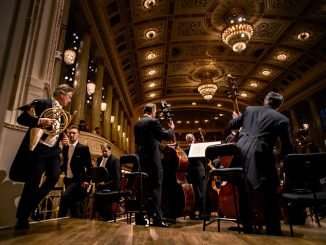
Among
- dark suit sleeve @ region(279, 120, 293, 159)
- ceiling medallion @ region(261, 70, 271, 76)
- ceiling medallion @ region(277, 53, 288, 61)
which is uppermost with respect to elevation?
ceiling medallion @ region(277, 53, 288, 61)

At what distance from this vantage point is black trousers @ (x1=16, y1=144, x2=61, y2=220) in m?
2.08

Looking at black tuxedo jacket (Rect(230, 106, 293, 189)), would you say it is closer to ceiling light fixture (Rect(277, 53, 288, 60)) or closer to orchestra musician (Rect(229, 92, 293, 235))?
orchestra musician (Rect(229, 92, 293, 235))

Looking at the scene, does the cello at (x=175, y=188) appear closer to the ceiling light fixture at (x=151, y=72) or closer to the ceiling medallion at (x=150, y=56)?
the ceiling medallion at (x=150, y=56)

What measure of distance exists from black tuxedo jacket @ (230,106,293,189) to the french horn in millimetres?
1929

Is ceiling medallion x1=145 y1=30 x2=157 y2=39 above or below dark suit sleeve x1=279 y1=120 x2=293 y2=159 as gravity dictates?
above

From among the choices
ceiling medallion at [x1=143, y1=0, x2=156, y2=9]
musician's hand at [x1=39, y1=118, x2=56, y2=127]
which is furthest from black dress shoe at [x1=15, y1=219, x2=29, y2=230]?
ceiling medallion at [x1=143, y1=0, x2=156, y2=9]

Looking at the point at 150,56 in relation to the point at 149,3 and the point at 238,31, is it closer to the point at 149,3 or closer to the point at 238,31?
the point at 149,3

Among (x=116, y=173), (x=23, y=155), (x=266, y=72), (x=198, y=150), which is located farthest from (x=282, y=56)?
(x=23, y=155)

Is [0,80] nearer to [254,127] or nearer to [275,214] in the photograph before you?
[254,127]

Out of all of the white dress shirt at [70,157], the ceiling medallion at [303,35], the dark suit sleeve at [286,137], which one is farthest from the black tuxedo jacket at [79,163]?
the ceiling medallion at [303,35]

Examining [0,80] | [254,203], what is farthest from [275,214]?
[0,80]

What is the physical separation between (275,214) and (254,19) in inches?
385

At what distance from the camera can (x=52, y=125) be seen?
2266 mm

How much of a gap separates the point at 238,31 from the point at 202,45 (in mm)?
3058
